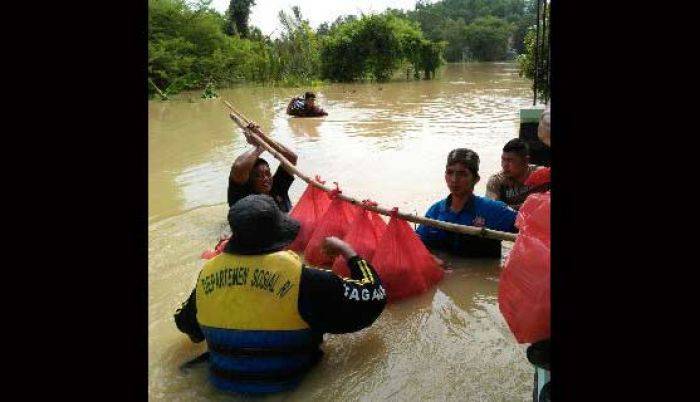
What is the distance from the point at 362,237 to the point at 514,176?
1.42 meters

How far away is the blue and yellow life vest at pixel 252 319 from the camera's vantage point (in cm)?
238

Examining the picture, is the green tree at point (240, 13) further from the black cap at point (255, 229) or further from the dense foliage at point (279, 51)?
the black cap at point (255, 229)

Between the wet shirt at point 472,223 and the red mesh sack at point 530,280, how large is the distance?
1.86 metres

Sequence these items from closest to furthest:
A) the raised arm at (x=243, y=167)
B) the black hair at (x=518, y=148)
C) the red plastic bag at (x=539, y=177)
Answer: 1. the red plastic bag at (x=539, y=177)
2. the black hair at (x=518, y=148)
3. the raised arm at (x=243, y=167)

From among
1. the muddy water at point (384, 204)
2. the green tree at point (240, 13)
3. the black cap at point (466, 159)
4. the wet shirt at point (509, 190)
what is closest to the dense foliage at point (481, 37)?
the green tree at point (240, 13)

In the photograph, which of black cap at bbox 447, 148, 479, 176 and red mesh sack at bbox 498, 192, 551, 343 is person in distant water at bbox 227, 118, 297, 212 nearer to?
black cap at bbox 447, 148, 479, 176

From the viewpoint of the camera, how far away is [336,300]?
8.04 feet

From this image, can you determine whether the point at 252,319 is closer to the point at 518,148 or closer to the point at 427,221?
the point at 427,221

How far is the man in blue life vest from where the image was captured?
2.38m

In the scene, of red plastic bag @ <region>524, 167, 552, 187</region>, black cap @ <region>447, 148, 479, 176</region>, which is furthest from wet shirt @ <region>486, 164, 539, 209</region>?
black cap @ <region>447, 148, 479, 176</region>

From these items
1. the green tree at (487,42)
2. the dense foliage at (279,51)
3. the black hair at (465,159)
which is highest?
the green tree at (487,42)
